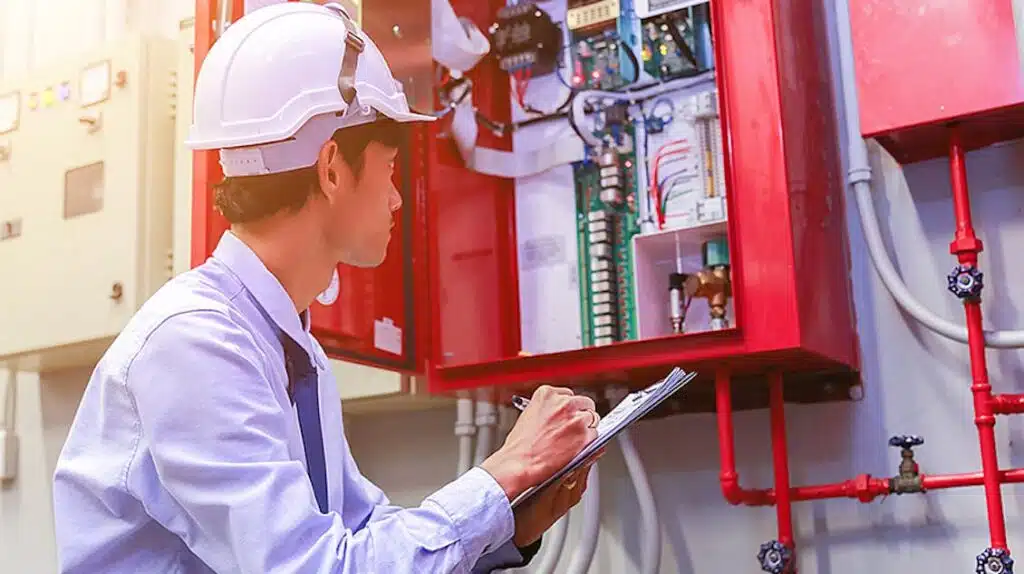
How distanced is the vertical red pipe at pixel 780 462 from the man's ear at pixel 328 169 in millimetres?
812

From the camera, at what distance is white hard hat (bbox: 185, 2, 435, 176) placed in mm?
1144

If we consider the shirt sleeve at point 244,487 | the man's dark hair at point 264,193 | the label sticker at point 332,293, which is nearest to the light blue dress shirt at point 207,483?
the shirt sleeve at point 244,487

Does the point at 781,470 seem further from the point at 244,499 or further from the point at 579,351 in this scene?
the point at 244,499

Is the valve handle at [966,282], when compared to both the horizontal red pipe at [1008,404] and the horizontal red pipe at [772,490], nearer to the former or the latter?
the horizontal red pipe at [1008,404]

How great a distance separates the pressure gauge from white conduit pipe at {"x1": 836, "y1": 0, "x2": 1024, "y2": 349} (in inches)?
64.2

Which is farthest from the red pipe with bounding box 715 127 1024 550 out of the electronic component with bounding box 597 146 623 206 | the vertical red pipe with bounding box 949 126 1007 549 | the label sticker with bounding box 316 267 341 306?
the label sticker with bounding box 316 267 341 306

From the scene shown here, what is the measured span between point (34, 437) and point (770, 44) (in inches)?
75.7

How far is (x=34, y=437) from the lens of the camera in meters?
2.61

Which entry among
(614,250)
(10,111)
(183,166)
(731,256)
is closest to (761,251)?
(731,256)

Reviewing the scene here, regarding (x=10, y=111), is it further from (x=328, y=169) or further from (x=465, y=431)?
(x=328, y=169)

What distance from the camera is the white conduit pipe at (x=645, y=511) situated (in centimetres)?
183

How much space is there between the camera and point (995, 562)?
1472mm

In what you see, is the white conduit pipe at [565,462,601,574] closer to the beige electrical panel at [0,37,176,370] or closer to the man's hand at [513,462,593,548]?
the man's hand at [513,462,593,548]

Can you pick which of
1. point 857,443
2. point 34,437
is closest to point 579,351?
point 857,443
